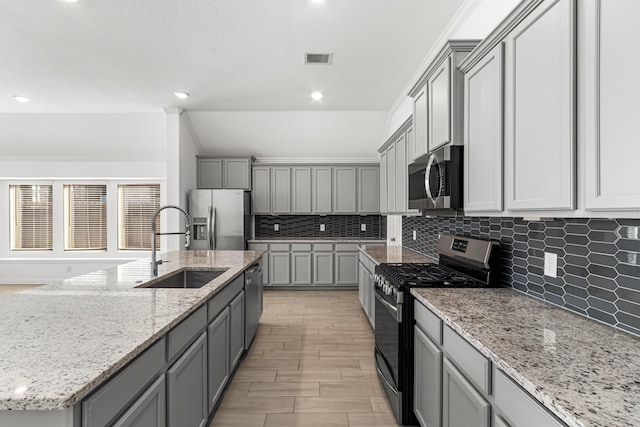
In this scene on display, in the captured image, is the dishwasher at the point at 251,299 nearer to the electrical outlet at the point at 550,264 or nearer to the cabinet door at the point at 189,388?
the cabinet door at the point at 189,388

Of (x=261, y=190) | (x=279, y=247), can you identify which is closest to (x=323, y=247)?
(x=279, y=247)

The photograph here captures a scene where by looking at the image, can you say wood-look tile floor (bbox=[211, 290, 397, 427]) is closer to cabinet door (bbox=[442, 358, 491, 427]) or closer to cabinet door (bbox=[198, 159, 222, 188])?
cabinet door (bbox=[442, 358, 491, 427])

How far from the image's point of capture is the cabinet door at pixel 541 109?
47.5 inches

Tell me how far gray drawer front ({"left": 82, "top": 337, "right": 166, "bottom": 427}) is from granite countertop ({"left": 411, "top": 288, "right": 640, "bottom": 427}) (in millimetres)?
1194

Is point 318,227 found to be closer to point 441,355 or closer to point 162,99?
point 162,99

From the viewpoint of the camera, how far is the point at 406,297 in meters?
2.10

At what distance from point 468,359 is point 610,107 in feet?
3.28

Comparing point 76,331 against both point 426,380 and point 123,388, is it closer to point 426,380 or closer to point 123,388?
point 123,388

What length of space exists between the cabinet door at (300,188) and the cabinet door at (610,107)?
5.14 metres

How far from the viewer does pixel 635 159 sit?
95 centimetres

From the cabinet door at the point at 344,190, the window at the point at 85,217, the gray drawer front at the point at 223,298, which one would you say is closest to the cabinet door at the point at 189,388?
the gray drawer front at the point at 223,298

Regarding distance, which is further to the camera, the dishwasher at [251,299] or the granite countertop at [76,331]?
the dishwasher at [251,299]

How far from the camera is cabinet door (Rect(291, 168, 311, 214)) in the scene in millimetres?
6164

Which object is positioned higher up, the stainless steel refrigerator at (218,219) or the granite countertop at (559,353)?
the stainless steel refrigerator at (218,219)
